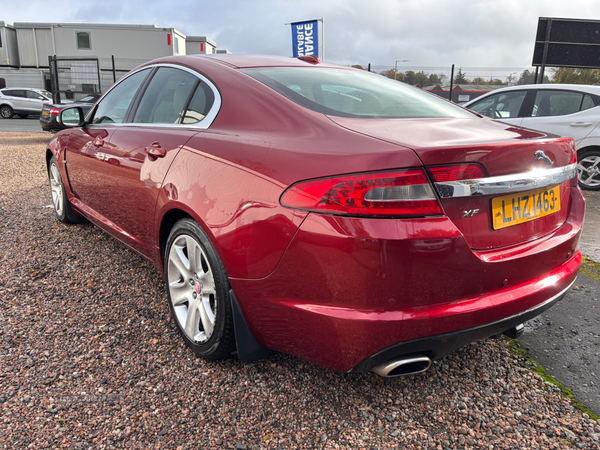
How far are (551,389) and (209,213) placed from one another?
5.69 ft

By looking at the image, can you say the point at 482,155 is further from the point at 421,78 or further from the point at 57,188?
the point at 421,78

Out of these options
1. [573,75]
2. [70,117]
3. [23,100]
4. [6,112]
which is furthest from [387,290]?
[573,75]

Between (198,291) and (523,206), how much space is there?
1484 mm

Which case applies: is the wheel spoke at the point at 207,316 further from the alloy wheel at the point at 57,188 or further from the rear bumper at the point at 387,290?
the alloy wheel at the point at 57,188

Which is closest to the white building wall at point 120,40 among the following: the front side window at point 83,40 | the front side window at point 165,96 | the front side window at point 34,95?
the front side window at point 83,40

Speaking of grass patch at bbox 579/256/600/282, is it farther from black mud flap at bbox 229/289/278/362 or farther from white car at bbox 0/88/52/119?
white car at bbox 0/88/52/119

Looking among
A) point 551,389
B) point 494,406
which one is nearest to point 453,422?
point 494,406

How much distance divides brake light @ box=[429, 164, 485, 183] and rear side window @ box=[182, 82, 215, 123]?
1231 mm

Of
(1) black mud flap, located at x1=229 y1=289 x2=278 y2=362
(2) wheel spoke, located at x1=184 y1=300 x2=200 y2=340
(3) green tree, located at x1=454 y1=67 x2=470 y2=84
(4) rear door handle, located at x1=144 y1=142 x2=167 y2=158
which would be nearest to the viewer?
(1) black mud flap, located at x1=229 y1=289 x2=278 y2=362

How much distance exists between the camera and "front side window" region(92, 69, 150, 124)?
10.3ft

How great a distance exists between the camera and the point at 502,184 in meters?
1.62

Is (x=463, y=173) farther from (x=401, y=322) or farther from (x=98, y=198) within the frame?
(x=98, y=198)

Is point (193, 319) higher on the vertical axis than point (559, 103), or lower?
lower

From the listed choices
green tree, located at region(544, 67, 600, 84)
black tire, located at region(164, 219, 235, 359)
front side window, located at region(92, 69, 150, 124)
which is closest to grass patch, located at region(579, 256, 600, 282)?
black tire, located at region(164, 219, 235, 359)
